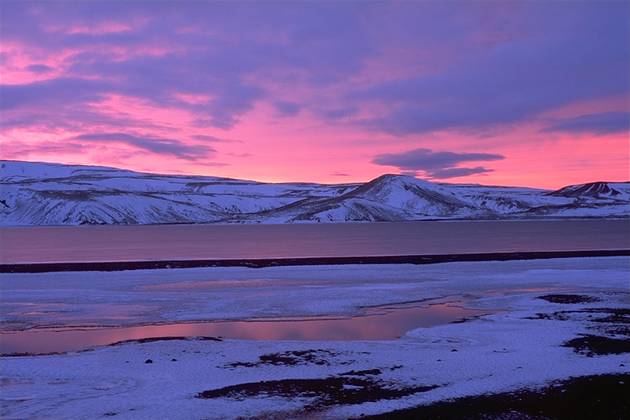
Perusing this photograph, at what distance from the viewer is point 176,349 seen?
20047 millimetres

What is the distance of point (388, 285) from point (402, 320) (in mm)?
12293

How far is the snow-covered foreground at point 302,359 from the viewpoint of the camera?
581 inches

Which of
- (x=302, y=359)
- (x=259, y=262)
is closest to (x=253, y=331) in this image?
(x=302, y=359)

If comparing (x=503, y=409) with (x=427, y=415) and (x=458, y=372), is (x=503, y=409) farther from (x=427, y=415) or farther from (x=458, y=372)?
(x=458, y=372)

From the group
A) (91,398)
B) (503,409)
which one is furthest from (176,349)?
(503,409)

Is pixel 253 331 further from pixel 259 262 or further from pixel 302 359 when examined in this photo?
pixel 259 262

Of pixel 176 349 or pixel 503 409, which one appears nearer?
pixel 503 409

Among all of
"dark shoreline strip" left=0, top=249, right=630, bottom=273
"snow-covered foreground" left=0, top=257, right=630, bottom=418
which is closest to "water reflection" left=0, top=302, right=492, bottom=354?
"snow-covered foreground" left=0, top=257, right=630, bottom=418

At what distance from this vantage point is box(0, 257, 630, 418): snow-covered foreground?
48.4 feet

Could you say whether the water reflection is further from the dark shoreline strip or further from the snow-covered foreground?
the dark shoreline strip

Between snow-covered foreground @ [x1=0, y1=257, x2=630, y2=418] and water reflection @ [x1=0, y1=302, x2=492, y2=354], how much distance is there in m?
1.24

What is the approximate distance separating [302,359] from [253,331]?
5.25 meters

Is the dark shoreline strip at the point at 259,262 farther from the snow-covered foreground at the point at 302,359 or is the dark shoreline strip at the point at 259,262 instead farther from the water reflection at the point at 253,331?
the water reflection at the point at 253,331

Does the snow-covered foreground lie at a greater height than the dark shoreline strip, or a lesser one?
lesser
